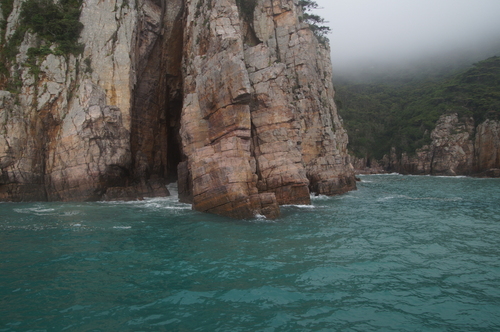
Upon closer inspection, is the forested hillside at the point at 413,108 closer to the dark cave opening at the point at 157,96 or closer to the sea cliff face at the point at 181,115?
the sea cliff face at the point at 181,115

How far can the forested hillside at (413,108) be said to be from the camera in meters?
57.0

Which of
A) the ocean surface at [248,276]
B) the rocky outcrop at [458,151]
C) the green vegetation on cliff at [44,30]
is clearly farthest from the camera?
the rocky outcrop at [458,151]

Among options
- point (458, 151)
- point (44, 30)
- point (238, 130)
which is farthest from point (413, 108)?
point (44, 30)

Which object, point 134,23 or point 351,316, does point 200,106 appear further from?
point 351,316

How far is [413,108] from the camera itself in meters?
71.2

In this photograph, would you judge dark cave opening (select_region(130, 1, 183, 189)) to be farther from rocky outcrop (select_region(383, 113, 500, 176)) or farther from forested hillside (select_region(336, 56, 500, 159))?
rocky outcrop (select_region(383, 113, 500, 176))

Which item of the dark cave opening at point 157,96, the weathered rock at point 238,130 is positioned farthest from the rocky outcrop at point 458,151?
the dark cave opening at point 157,96

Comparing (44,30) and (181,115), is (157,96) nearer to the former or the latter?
(181,115)

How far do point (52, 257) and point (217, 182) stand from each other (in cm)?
883

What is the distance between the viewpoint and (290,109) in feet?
69.0

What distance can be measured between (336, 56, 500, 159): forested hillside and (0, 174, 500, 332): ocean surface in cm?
4693

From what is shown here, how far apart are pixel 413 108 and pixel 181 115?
67.7m

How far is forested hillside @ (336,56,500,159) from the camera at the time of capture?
187 feet

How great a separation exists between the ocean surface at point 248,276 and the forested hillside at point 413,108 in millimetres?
46928
